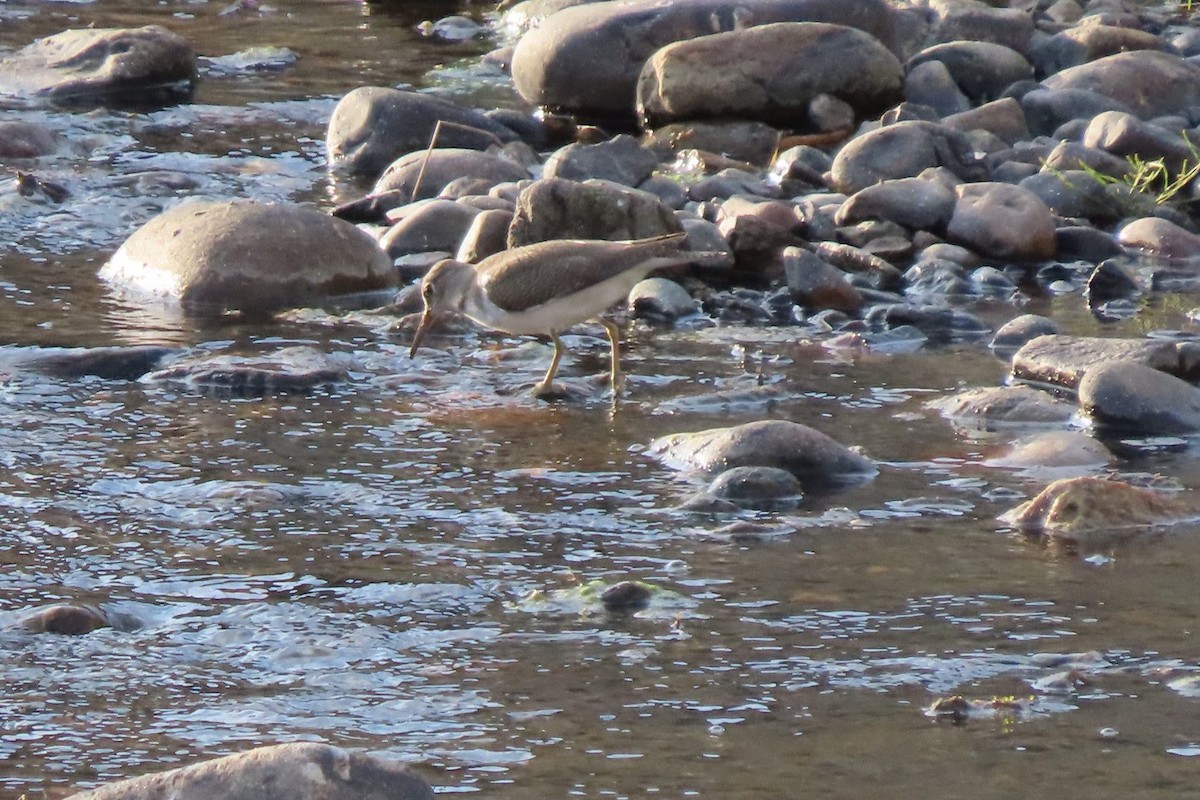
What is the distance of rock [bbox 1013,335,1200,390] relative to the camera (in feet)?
23.2

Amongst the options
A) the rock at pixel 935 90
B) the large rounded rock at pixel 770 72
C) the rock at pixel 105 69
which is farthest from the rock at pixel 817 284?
the rock at pixel 105 69

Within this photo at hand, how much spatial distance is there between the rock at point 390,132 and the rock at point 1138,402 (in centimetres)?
546

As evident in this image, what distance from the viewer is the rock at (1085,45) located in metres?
12.4

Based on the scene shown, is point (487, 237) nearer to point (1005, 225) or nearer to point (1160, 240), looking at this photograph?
point (1005, 225)

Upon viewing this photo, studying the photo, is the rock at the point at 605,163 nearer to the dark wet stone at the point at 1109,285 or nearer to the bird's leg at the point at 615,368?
the dark wet stone at the point at 1109,285

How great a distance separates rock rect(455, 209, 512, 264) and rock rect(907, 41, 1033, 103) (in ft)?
13.8

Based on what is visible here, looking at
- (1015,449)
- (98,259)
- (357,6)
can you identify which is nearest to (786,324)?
(1015,449)

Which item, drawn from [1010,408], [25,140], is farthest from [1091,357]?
[25,140]

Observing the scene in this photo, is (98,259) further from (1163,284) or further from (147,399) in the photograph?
(1163,284)

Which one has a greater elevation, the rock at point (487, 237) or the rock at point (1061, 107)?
the rock at point (1061, 107)

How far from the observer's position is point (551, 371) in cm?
741

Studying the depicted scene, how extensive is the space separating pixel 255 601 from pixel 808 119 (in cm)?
730

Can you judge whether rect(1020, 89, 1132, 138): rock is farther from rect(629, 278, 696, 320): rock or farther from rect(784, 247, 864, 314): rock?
rect(629, 278, 696, 320): rock

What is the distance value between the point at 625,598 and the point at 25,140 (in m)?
7.67
